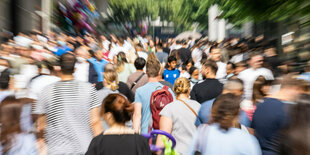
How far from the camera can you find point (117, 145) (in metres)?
2.95

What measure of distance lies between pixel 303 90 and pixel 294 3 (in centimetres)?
135

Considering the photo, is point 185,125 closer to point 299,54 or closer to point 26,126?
point 26,126

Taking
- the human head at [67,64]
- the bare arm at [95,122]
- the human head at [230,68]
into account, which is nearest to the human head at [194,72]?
the human head at [230,68]

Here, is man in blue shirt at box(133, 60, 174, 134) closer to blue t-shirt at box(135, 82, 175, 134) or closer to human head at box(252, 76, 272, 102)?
blue t-shirt at box(135, 82, 175, 134)

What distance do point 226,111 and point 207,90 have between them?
2268 millimetres

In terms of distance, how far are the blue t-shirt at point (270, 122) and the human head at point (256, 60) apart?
2.82 metres

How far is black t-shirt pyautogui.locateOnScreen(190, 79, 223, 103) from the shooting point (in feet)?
17.0

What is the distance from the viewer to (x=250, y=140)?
2842 millimetres

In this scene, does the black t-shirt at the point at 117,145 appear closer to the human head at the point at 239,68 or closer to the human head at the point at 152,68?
the human head at the point at 152,68

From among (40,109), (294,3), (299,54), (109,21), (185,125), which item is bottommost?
(185,125)

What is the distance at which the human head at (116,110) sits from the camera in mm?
3066

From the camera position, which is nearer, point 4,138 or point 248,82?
point 4,138

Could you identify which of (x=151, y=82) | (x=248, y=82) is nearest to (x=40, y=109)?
(x=151, y=82)

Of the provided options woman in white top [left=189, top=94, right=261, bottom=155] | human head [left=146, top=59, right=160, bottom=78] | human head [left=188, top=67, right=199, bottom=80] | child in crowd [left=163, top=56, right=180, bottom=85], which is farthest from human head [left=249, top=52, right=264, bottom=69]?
woman in white top [left=189, top=94, right=261, bottom=155]
